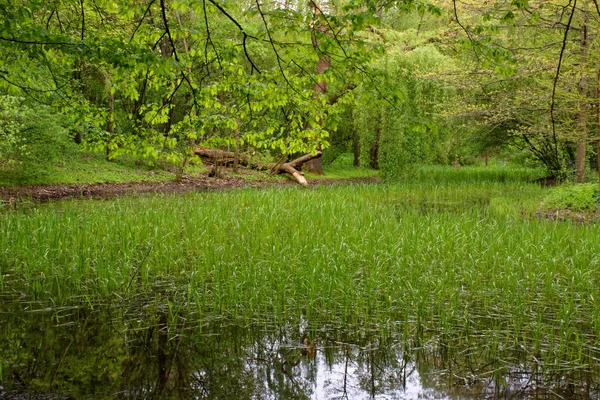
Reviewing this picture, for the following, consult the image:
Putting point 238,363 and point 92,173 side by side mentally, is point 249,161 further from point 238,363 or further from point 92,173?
point 238,363

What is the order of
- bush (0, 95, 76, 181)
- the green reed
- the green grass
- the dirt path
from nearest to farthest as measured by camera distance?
the green reed → the dirt path → bush (0, 95, 76, 181) → the green grass

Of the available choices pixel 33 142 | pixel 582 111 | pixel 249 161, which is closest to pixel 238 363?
pixel 582 111

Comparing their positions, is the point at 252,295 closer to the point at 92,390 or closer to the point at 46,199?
the point at 92,390

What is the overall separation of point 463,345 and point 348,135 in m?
23.3

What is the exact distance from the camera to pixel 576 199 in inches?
456

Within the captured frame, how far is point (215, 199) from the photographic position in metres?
11.5

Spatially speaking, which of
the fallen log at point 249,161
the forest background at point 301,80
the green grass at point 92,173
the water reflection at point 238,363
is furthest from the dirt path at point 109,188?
the water reflection at point 238,363

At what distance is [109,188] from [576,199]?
42.4 feet

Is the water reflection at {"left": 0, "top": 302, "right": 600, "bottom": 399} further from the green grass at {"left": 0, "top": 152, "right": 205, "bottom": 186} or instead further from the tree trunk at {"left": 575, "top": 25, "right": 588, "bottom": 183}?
the green grass at {"left": 0, "top": 152, "right": 205, "bottom": 186}

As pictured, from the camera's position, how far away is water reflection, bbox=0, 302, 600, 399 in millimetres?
3250

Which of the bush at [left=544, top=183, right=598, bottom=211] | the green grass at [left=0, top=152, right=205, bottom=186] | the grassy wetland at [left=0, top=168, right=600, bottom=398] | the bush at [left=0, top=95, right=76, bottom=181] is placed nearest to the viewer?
the grassy wetland at [left=0, top=168, right=600, bottom=398]

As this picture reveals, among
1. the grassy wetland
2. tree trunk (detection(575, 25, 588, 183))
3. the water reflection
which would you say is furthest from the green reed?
tree trunk (detection(575, 25, 588, 183))

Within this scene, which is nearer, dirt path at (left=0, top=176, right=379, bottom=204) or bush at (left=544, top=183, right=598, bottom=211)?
bush at (left=544, top=183, right=598, bottom=211)

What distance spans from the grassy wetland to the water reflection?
0.02 meters
